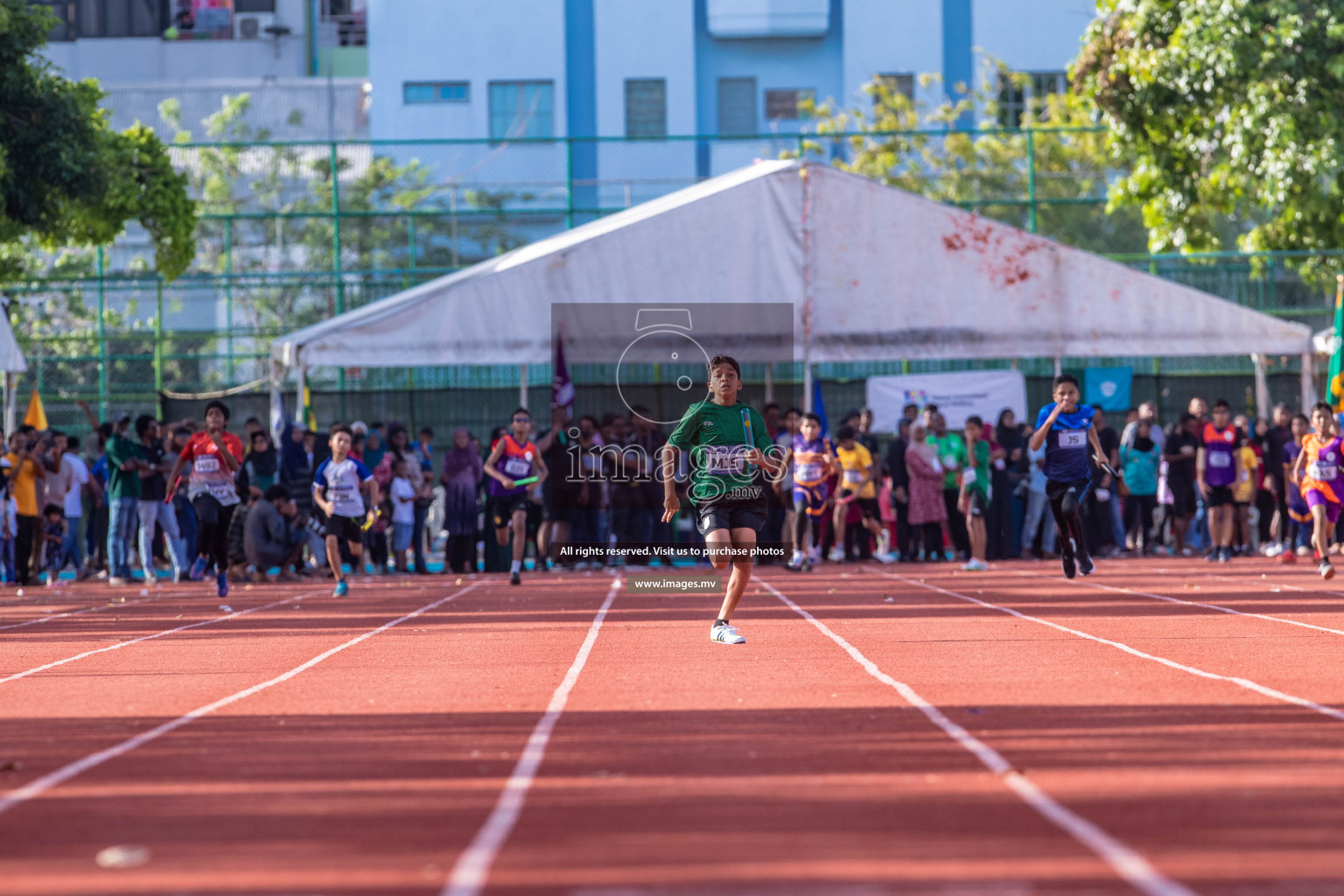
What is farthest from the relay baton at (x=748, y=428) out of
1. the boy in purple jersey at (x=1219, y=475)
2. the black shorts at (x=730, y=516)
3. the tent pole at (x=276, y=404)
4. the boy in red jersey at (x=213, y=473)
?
the boy in purple jersey at (x=1219, y=475)

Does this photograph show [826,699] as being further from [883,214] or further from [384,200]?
[384,200]

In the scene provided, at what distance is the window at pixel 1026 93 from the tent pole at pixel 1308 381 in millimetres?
19285

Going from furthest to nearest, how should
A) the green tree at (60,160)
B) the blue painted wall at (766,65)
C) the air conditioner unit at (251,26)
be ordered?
the air conditioner unit at (251,26), the blue painted wall at (766,65), the green tree at (60,160)

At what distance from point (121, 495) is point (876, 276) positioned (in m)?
9.34

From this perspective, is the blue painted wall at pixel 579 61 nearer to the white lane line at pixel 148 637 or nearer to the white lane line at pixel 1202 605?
the white lane line at pixel 1202 605

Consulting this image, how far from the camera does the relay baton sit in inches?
443

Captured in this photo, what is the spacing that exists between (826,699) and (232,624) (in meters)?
6.82

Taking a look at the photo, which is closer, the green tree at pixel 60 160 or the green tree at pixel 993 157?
the green tree at pixel 60 160

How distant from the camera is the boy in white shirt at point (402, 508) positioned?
20844 millimetres

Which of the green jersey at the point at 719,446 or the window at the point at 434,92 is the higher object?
the window at the point at 434,92

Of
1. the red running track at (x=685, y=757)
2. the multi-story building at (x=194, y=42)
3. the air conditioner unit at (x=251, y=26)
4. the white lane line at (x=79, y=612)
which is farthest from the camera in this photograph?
the air conditioner unit at (x=251, y=26)

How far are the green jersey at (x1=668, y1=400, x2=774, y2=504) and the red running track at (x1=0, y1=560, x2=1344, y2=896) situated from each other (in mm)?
1062

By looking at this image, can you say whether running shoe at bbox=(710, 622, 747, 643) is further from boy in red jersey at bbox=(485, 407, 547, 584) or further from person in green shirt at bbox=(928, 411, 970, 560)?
person in green shirt at bbox=(928, 411, 970, 560)

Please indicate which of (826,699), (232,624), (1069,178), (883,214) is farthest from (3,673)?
(1069,178)
